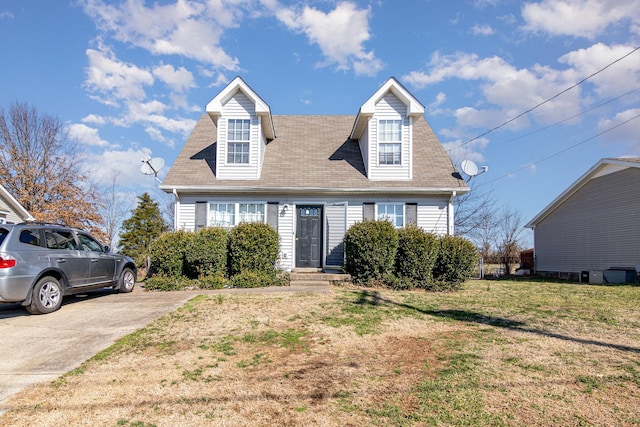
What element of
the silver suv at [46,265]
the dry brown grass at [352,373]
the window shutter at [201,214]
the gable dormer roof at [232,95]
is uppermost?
the gable dormer roof at [232,95]

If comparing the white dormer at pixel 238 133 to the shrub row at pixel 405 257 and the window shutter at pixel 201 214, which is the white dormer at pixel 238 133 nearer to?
the window shutter at pixel 201 214

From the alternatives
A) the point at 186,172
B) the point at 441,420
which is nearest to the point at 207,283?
the point at 186,172

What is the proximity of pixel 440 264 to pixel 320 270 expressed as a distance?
3.74 metres

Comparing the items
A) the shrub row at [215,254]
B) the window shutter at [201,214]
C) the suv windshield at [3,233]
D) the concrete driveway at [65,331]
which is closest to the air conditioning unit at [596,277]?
the shrub row at [215,254]

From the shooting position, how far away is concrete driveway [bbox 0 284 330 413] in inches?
173

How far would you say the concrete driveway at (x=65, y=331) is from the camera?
438cm

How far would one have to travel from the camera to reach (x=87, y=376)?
420 cm

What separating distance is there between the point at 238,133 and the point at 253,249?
4537 millimetres

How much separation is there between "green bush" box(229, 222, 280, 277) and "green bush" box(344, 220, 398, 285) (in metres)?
2.35

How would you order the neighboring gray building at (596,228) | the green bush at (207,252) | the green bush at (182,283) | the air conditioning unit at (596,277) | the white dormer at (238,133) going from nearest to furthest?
the green bush at (182,283), the green bush at (207,252), the white dormer at (238,133), the neighboring gray building at (596,228), the air conditioning unit at (596,277)

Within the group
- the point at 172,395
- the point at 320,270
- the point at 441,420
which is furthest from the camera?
the point at 320,270

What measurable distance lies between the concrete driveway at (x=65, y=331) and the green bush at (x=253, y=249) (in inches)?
95.1

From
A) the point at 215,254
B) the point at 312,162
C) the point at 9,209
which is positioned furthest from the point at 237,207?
the point at 9,209

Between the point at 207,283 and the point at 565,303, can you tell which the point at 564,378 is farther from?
the point at 207,283
